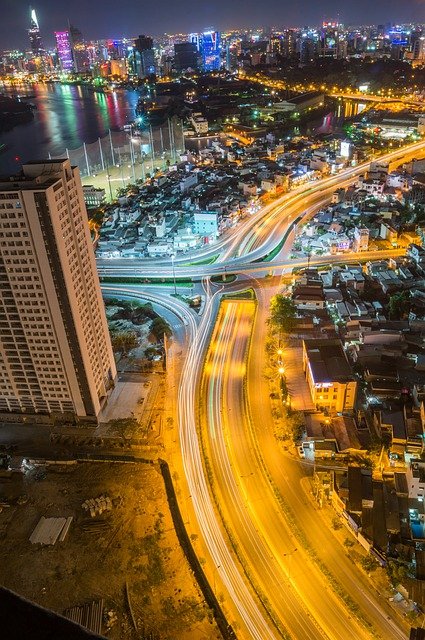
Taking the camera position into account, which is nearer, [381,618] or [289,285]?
[381,618]

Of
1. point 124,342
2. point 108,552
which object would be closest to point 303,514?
point 108,552

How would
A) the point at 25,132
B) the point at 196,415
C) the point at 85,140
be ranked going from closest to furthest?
the point at 196,415, the point at 85,140, the point at 25,132

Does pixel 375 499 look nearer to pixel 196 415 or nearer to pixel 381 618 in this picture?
pixel 381 618

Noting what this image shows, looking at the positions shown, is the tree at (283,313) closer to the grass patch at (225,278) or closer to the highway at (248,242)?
the grass patch at (225,278)

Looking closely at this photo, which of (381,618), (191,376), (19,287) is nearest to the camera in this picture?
(381,618)

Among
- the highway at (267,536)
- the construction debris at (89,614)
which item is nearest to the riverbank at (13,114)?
the highway at (267,536)

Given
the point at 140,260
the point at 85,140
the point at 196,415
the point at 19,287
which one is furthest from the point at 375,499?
the point at 85,140

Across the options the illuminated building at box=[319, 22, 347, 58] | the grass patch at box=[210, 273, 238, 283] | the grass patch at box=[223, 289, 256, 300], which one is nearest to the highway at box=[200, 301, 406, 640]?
the grass patch at box=[223, 289, 256, 300]
